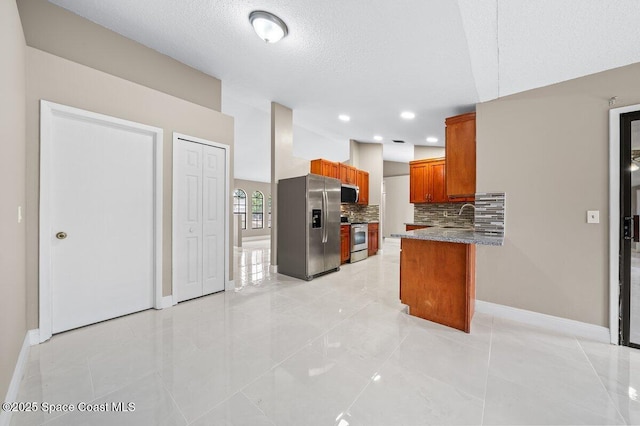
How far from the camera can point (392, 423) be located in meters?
1.35

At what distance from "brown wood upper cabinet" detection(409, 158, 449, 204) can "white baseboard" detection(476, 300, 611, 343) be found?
2395 mm

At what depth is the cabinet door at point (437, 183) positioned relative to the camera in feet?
16.0

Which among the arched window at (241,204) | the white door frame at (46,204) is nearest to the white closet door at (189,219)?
the white door frame at (46,204)

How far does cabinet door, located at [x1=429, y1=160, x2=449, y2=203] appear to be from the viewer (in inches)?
192

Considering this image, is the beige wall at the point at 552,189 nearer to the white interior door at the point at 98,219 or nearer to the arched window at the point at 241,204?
the white interior door at the point at 98,219

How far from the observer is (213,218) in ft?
11.4

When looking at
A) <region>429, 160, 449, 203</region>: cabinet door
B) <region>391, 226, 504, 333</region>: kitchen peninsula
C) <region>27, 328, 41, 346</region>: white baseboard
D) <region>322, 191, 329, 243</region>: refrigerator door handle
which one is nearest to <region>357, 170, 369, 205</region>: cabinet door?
<region>429, 160, 449, 203</region>: cabinet door

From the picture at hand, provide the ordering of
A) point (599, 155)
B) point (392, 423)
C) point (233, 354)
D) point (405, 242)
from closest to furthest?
point (392, 423) < point (233, 354) < point (599, 155) < point (405, 242)

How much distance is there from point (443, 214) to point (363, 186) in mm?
2156

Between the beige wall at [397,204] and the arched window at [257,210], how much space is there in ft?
19.3

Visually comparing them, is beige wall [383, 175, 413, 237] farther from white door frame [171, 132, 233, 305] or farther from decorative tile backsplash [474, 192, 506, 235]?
white door frame [171, 132, 233, 305]

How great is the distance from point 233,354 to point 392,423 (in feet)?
4.16

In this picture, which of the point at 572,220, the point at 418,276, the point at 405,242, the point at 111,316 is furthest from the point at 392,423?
the point at 111,316

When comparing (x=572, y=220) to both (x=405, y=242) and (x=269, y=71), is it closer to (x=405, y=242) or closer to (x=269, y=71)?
(x=405, y=242)
